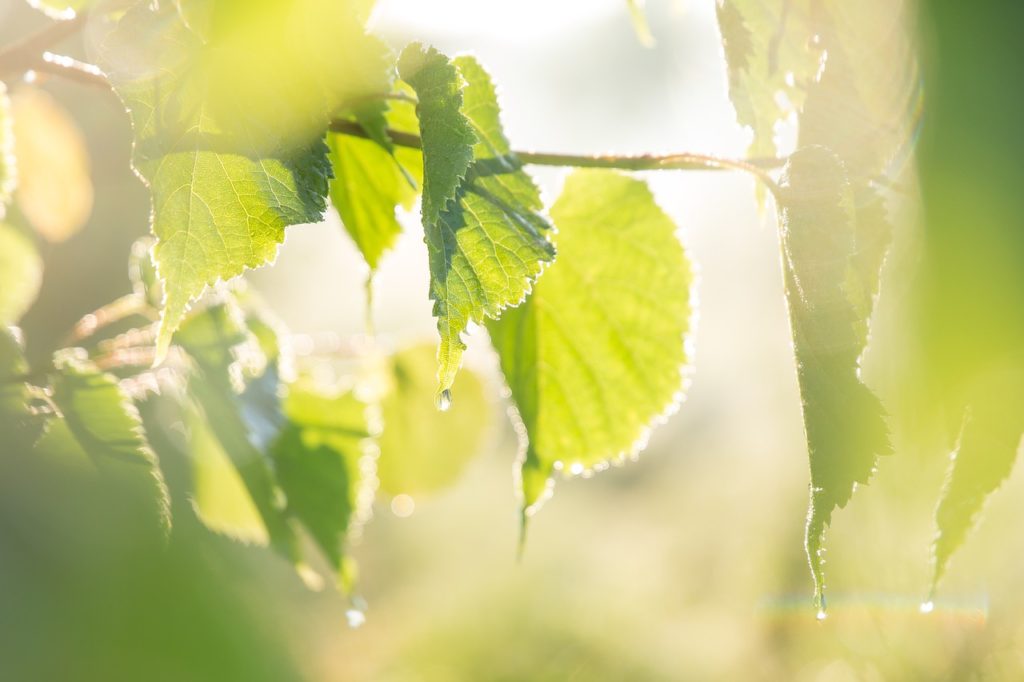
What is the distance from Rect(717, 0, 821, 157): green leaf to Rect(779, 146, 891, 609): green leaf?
0.58 feet

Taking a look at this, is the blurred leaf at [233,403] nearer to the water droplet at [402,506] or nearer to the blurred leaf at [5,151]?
the blurred leaf at [5,151]

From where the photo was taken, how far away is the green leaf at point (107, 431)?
612 millimetres

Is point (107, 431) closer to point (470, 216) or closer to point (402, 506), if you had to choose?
point (470, 216)

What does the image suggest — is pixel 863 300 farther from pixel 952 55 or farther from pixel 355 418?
pixel 355 418

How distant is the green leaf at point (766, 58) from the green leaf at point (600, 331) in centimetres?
13

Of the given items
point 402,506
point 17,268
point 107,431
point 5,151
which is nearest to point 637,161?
point 107,431

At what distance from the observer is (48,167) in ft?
4.45

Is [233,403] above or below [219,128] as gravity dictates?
below

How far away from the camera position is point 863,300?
54 cm

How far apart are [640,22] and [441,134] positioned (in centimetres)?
44

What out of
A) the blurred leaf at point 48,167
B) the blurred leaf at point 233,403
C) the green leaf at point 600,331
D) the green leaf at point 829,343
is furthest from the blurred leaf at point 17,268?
the green leaf at point 829,343

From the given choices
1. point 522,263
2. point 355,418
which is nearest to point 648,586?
point 355,418

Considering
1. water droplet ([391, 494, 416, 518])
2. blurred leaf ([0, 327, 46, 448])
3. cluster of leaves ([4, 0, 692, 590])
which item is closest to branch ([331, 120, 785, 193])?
cluster of leaves ([4, 0, 692, 590])

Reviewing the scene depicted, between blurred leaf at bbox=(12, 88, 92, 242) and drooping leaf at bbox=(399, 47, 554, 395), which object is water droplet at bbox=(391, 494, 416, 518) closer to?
blurred leaf at bbox=(12, 88, 92, 242)
